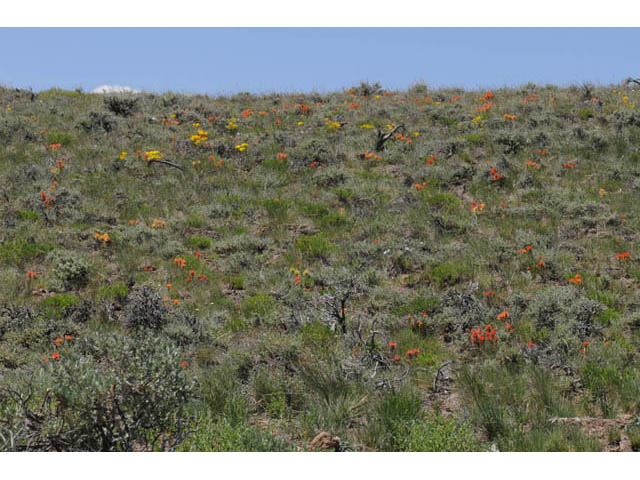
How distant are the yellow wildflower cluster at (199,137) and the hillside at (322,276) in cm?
24

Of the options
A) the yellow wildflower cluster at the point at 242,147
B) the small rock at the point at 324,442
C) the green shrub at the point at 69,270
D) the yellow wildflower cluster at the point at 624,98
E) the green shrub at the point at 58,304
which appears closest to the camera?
the small rock at the point at 324,442

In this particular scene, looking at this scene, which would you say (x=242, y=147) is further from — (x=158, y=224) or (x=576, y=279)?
(x=576, y=279)

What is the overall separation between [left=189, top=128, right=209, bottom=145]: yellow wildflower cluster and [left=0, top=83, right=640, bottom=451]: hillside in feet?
0.78

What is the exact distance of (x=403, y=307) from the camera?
30.5 feet

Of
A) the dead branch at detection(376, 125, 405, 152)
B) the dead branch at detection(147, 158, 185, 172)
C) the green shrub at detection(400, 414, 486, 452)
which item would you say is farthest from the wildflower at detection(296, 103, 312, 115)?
the green shrub at detection(400, 414, 486, 452)

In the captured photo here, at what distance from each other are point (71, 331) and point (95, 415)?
3.99m

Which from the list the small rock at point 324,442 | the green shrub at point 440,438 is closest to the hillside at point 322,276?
the green shrub at point 440,438

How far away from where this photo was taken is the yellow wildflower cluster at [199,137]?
17.4 m

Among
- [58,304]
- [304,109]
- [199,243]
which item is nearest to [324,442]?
[58,304]

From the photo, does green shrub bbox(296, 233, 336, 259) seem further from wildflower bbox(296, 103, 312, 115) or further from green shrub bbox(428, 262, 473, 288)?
wildflower bbox(296, 103, 312, 115)

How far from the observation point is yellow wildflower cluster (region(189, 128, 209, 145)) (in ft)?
57.0

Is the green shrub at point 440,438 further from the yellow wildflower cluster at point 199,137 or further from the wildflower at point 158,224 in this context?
the yellow wildflower cluster at point 199,137

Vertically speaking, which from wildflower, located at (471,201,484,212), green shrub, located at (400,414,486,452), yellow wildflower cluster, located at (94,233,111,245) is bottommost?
green shrub, located at (400,414,486,452)

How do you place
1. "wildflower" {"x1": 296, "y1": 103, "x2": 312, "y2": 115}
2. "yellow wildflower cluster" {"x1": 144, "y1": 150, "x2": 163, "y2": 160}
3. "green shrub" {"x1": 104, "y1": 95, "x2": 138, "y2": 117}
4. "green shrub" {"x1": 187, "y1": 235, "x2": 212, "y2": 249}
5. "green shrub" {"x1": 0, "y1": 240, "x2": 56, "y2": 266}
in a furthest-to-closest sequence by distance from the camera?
"wildflower" {"x1": 296, "y1": 103, "x2": 312, "y2": 115}, "green shrub" {"x1": 104, "y1": 95, "x2": 138, "y2": 117}, "yellow wildflower cluster" {"x1": 144, "y1": 150, "x2": 163, "y2": 160}, "green shrub" {"x1": 187, "y1": 235, "x2": 212, "y2": 249}, "green shrub" {"x1": 0, "y1": 240, "x2": 56, "y2": 266}
